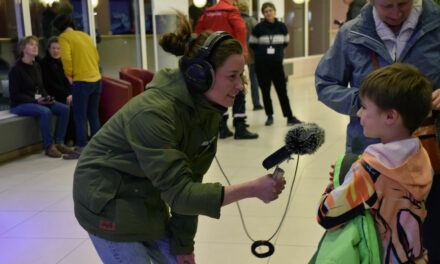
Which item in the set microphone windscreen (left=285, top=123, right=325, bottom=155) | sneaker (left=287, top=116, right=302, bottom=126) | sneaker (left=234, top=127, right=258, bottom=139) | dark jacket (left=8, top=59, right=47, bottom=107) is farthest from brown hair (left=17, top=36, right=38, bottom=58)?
microphone windscreen (left=285, top=123, right=325, bottom=155)

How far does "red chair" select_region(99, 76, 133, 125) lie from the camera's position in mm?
6484

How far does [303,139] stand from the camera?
1.50 m

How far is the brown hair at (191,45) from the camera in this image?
156 centimetres

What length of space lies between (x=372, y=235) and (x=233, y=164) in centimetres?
384

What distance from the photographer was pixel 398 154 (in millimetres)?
1405

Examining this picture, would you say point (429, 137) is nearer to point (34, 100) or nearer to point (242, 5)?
point (34, 100)

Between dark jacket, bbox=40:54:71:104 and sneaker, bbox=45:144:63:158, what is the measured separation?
0.70m

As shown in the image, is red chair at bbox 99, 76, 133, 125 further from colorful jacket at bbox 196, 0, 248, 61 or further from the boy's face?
the boy's face

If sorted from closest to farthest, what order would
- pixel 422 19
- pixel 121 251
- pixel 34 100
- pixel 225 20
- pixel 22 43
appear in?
pixel 121 251 → pixel 422 19 → pixel 22 43 → pixel 34 100 → pixel 225 20

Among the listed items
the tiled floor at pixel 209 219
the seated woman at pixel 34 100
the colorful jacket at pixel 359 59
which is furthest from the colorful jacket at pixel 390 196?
the seated woman at pixel 34 100

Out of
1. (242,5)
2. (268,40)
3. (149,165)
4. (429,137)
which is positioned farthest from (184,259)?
(242,5)

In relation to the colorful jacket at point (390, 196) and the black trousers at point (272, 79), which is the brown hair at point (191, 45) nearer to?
the colorful jacket at point (390, 196)

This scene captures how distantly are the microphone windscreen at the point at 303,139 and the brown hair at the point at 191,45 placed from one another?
299 millimetres

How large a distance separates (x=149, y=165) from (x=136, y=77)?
5.89 meters
